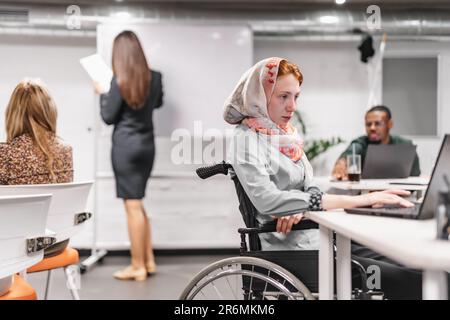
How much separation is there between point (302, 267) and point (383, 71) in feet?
10.8

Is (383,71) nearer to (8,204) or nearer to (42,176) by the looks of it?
(42,176)

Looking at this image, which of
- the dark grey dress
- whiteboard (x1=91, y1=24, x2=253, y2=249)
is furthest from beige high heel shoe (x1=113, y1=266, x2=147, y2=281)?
whiteboard (x1=91, y1=24, x2=253, y2=249)

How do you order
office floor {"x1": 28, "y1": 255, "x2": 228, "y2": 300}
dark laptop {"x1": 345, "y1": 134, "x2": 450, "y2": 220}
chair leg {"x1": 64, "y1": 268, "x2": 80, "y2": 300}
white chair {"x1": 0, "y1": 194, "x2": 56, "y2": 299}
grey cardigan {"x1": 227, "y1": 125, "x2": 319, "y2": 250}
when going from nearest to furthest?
1. dark laptop {"x1": 345, "y1": 134, "x2": 450, "y2": 220}
2. white chair {"x1": 0, "y1": 194, "x2": 56, "y2": 299}
3. grey cardigan {"x1": 227, "y1": 125, "x2": 319, "y2": 250}
4. chair leg {"x1": 64, "y1": 268, "x2": 80, "y2": 300}
5. office floor {"x1": 28, "y1": 255, "x2": 228, "y2": 300}

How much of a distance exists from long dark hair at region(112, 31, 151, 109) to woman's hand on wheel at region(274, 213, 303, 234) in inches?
86.6

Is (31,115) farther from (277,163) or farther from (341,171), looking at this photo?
(341,171)

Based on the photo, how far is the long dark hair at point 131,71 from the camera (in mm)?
3340

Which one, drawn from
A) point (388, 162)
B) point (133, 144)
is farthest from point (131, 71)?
point (388, 162)

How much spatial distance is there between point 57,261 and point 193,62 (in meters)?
2.41

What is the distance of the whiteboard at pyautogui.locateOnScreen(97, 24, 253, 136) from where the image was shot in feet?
13.1

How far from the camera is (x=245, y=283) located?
140cm

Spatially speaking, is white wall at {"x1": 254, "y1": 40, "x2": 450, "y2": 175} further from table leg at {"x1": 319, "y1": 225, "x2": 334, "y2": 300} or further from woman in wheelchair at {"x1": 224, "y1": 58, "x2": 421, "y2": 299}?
table leg at {"x1": 319, "y1": 225, "x2": 334, "y2": 300}

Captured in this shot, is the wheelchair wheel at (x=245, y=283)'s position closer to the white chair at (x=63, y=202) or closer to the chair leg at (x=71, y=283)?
the white chair at (x=63, y=202)

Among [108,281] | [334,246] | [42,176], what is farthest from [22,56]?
[334,246]

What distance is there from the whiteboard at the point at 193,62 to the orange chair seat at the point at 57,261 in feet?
6.79
